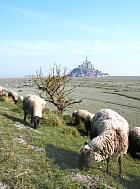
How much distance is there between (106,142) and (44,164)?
2.72m

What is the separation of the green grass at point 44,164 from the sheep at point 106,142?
0.48m

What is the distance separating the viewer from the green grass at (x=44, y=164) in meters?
10.7

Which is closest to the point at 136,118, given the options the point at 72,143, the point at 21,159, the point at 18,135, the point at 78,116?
the point at 78,116

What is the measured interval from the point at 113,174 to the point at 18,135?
15.9ft

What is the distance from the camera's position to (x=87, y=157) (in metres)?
12.9

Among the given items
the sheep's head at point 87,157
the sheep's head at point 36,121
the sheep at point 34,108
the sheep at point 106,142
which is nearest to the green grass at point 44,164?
the sheep's head at point 87,157

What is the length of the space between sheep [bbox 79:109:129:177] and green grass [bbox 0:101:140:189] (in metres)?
0.48

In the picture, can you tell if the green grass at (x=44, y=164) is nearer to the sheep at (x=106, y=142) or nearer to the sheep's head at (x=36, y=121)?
the sheep at (x=106, y=142)

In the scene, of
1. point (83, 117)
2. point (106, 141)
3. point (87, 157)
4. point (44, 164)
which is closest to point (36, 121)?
point (106, 141)

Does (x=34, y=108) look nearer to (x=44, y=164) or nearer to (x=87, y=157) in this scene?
(x=87, y=157)

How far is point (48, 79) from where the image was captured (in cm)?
3616

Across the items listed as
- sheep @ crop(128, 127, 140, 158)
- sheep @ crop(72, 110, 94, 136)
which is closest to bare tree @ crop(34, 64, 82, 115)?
sheep @ crop(72, 110, 94, 136)

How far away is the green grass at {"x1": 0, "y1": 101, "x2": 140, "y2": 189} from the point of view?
10.7 m

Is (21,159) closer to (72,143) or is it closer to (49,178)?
(49,178)
